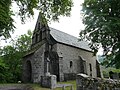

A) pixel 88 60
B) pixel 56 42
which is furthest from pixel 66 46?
pixel 88 60

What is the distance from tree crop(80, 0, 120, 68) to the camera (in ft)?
53.1

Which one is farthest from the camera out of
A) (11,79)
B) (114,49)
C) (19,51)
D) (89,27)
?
(19,51)

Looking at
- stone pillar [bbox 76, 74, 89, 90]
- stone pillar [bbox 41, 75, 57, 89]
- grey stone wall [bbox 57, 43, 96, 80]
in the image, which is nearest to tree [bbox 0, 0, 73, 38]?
stone pillar [bbox 76, 74, 89, 90]

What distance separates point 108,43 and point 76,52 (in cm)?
1102

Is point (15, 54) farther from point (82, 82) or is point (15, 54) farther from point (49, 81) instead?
point (82, 82)

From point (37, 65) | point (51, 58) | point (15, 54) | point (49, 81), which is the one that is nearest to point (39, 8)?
point (49, 81)

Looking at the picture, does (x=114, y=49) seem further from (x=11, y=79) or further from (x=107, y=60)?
(x=11, y=79)

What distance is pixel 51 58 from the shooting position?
23188 mm

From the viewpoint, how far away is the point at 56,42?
24.2 meters

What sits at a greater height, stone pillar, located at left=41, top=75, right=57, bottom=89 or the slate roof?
the slate roof

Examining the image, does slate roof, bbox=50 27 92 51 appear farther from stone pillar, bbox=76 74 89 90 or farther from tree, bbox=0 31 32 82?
stone pillar, bbox=76 74 89 90

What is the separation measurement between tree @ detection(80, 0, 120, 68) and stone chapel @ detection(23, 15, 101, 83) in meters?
4.53

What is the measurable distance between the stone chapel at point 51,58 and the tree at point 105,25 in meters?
4.53

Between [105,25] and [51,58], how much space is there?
35.7 feet
